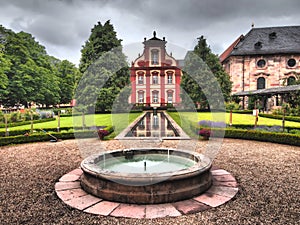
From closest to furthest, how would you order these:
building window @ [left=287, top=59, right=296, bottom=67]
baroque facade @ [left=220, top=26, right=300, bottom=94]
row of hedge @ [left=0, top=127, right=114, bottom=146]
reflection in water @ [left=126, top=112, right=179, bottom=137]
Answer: row of hedge @ [left=0, top=127, right=114, bottom=146]
reflection in water @ [left=126, top=112, right=179, bottom=137]
baroque facade @ [left=220, top=26, right=300, bottom=94]
building window @ [left=287, top=59, right=296, bottom=67]

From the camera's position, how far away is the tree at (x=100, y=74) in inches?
1008

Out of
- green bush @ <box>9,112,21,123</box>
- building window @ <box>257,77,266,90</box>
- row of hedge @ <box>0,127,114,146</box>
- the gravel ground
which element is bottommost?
the gravel ground

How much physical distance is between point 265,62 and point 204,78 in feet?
39.8

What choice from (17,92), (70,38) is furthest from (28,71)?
(70,38)

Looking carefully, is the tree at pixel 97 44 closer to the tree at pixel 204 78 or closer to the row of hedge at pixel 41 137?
the tree at pixel 204 78

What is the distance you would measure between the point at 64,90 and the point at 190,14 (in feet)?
139

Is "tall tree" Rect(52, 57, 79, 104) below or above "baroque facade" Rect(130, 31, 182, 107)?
above

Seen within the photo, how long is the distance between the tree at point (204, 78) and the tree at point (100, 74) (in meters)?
8.76

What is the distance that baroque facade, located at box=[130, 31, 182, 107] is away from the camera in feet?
25.0

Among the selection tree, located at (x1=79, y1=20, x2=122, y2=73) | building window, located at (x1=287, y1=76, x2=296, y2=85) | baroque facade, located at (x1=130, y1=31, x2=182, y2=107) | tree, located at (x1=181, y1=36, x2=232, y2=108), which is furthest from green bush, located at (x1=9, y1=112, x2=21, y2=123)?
building window, located at (x1=287, y1=76, x2=296, y2=85)

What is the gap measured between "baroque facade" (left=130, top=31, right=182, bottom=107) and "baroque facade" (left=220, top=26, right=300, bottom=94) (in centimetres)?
1467

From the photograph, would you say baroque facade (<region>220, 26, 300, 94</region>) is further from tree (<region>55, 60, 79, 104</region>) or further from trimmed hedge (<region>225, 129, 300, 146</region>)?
tree (<region>55, 60, 79, 104</region>)

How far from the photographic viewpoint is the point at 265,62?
33656mm

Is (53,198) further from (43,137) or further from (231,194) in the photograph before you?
(43,137)
